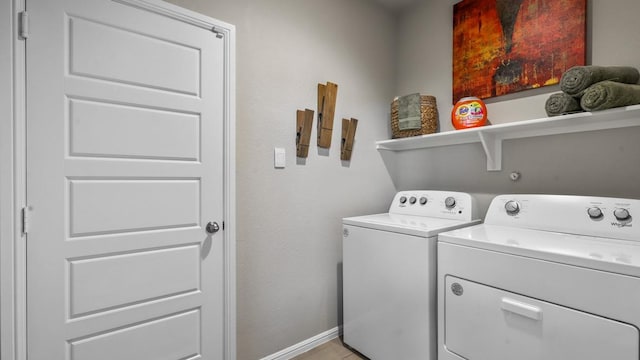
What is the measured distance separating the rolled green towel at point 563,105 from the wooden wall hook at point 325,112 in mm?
1179

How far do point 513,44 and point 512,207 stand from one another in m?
0.99

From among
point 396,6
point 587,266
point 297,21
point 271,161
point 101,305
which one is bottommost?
point 101,305

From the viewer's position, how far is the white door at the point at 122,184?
3.68ft

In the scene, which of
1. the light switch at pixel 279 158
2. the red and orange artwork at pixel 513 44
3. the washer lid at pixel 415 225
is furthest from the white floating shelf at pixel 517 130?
the light switch at pixel 279 158

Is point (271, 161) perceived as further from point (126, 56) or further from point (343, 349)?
point (343, 349)

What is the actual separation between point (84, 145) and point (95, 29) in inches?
18.4

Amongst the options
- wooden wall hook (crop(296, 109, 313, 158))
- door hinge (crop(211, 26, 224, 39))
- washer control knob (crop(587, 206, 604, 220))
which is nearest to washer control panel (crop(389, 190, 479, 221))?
washer control knob (crop(587, 206, 604, 220))

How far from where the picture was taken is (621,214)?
1.25 metres

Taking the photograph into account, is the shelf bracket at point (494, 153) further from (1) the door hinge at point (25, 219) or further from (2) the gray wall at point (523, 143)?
(1) the door hinge at point (25, 219)

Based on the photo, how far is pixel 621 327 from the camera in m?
0.93

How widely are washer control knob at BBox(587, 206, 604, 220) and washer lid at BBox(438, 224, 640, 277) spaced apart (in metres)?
0.10

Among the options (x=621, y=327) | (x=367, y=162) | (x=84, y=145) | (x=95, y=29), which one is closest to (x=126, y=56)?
(x=95, y=29)

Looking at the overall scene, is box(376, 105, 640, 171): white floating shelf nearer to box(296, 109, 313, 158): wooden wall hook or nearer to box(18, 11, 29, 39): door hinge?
box(296, 109, 313, 158): wooden wall hook

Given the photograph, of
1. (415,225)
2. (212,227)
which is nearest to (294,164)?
(212,227)
